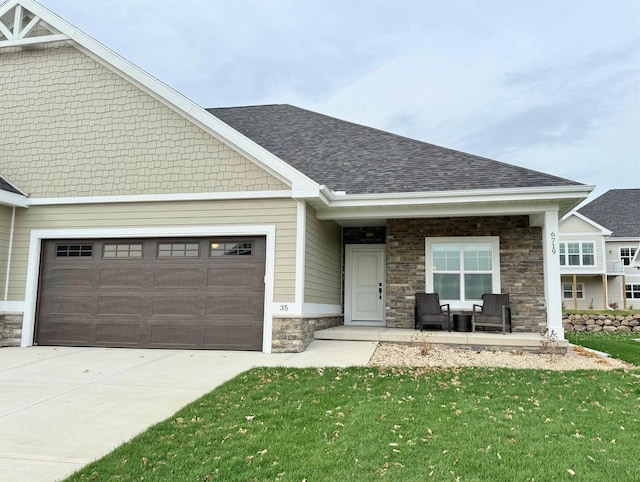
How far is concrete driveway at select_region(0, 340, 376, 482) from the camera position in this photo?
3586 millimetres

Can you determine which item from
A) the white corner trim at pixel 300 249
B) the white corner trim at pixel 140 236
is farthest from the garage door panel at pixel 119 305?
the white corner trim at pixel 300 249

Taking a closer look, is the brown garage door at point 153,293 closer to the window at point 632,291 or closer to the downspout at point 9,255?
the downspout at point 9,255

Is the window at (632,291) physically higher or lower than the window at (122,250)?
lower

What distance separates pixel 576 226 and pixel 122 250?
2705 centimetres

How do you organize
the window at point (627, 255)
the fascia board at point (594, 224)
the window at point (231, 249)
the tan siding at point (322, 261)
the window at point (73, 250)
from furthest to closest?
the window at point (627, 255) < the fascia board at point (594, 224) < the window at point (73, 250) < the tan siding at point (322, 261) < the window at point (231, 249)

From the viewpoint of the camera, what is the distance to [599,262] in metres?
26.7

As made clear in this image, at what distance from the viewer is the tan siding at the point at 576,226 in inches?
1078

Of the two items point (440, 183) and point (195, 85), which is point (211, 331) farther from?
point (195, 85)

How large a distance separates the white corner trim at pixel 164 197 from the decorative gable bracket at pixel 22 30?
333 centimetres

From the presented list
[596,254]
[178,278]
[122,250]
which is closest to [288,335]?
[178,278]

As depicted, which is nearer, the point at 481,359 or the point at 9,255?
the point at 481,359

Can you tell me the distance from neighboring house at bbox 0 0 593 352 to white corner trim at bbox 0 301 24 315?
0.03 m

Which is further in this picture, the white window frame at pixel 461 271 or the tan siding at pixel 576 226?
the tan siding at pixel 576 226

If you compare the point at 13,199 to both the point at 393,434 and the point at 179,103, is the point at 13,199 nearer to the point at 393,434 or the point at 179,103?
the point at 179,103
